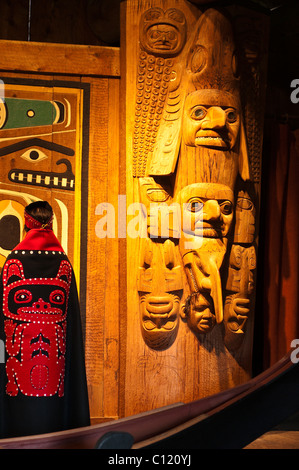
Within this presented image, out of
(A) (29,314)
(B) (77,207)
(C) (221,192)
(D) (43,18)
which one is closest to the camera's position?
(A) (29,314)

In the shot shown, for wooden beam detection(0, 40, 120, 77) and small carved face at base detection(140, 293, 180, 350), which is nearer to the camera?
small carved face at base detection(140, 293, 180, 350)

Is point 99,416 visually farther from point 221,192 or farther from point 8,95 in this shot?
point 8,95

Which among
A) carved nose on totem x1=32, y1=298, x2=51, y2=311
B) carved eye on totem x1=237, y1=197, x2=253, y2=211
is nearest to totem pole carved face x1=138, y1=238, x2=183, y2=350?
Result: carved eye on totem x1=237, y1=197, x2=253, y2=211

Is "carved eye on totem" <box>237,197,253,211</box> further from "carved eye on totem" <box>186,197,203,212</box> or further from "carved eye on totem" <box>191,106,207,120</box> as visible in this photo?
"carved eye on totem" <box>191,106,207,120</box>

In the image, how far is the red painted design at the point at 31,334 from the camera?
2.86 metres

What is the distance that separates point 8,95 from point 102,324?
1481 mm

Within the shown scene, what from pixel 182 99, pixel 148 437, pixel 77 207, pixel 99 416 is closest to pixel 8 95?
pixel 77 207

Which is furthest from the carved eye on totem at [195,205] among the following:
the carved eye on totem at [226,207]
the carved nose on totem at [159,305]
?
the carved nose on totem at [159,305]

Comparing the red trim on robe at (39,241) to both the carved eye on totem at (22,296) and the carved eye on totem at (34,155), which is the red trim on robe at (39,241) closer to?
the carved eye on totem at (22,296)

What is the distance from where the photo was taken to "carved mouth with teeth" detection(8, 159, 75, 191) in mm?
3584

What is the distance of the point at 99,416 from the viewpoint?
141 inches

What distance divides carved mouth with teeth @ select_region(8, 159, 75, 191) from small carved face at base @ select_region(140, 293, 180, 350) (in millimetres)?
829

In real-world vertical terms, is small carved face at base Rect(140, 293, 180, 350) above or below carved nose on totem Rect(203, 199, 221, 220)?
below

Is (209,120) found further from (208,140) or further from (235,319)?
(235,319)
